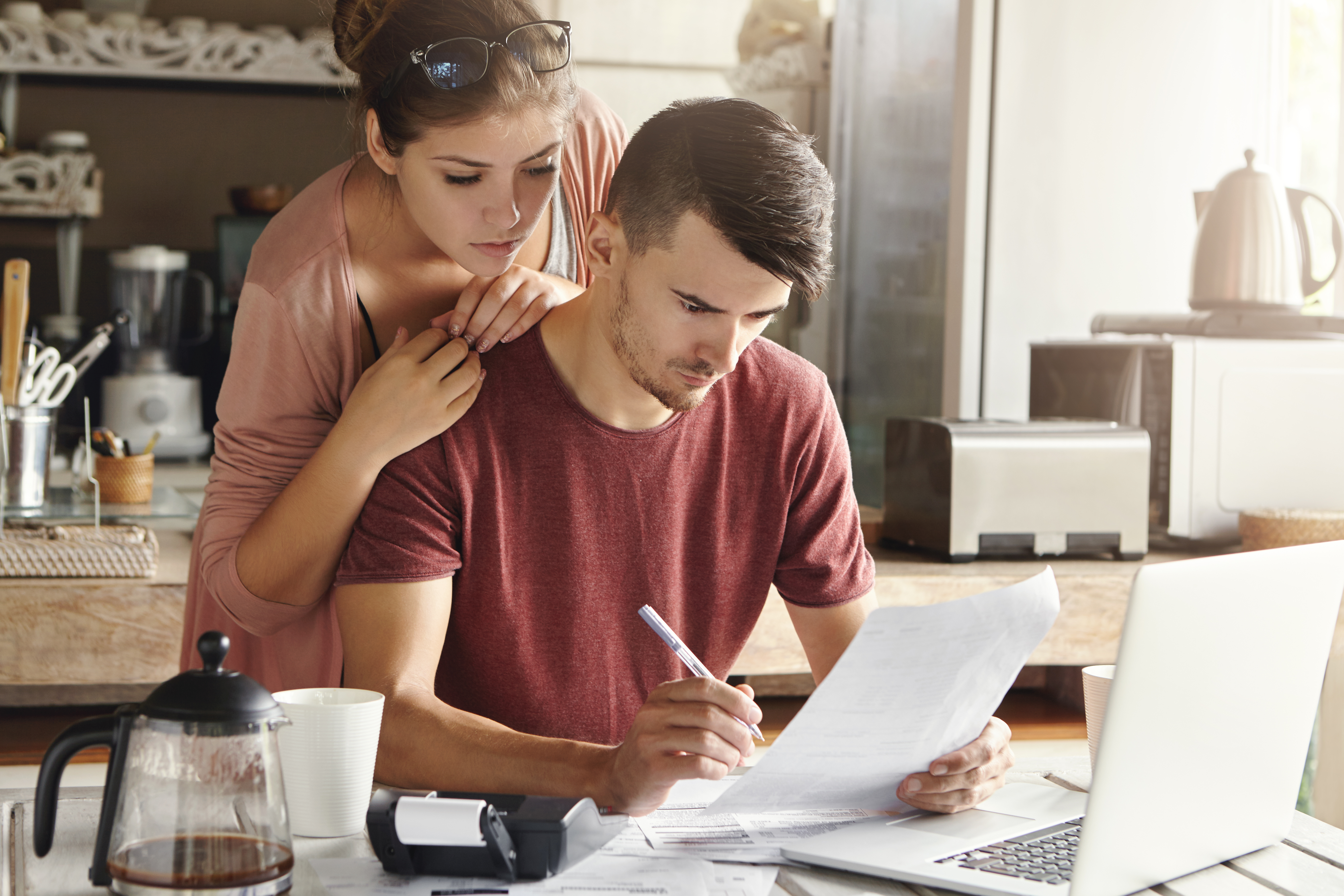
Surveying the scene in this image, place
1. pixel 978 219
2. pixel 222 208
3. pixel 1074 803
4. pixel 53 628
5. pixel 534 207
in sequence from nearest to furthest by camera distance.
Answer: pixel 1074 803 < pixel 534 207 < pixel 53 628 < pixel 978 219 < pixel 222 208

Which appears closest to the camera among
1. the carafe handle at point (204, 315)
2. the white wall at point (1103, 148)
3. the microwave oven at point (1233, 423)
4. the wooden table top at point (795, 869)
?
the wooden table top at point (795, 869)

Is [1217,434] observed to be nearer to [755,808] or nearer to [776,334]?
[776,334]

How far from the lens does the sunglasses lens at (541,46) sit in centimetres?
118

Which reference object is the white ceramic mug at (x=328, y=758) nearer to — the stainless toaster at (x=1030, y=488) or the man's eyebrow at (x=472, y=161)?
the man's eyebrow at (x=472, y=161)

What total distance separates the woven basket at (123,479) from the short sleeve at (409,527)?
108 cm

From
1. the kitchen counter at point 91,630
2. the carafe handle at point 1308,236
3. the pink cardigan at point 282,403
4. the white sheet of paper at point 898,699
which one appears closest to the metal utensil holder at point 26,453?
the kitchen counter at point 91,630

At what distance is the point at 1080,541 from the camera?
2.07m

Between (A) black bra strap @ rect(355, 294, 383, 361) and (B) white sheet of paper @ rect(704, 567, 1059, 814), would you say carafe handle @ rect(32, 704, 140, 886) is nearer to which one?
(B) white sheet of paper @ rect(704, 567, 1059, 814)

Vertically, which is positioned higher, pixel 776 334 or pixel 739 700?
pixel 776 334

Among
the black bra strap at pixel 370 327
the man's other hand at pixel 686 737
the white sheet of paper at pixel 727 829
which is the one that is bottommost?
the white sheet of paper at pixel 727 829

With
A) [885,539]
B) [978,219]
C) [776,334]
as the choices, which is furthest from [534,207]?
[776,334]

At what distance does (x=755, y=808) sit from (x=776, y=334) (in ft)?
7.02

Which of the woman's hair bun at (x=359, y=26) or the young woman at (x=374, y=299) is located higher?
the woman's hair bun at (x=359, y=26)

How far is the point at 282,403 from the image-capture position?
4.17 ft
